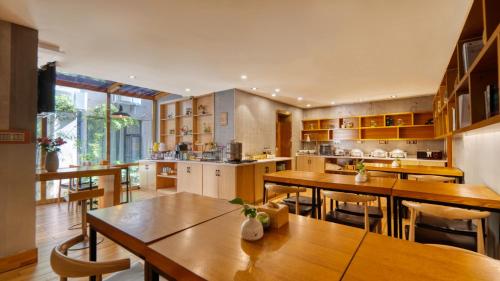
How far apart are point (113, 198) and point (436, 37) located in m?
4.90

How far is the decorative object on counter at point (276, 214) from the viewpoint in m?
1.25

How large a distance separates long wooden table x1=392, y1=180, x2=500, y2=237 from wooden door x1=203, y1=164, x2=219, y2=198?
313cm

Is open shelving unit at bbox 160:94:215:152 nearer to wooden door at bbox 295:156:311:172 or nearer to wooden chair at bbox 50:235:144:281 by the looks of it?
wooden door at bbox 295:156:311:172

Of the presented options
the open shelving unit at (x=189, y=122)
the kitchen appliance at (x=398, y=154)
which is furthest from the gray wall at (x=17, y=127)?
the kitchen appliance at (x=398, y=154)

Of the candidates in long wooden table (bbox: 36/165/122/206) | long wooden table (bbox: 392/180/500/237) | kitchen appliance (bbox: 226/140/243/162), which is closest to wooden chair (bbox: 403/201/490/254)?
long wooden table (bbox: 392/180/500/237)

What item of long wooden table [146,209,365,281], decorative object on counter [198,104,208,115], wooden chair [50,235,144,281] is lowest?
wooden chair [50,235,144,281]

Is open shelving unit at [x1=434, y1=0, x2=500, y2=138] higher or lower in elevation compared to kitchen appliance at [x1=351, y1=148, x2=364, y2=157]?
higher

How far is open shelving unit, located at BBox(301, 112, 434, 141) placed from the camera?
19.5 ft

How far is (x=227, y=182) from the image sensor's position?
4.43 metres

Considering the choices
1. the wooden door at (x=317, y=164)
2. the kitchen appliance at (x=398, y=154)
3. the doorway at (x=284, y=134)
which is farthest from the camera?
the doorway at (x=284, y=134)

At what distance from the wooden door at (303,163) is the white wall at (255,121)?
1.21 meters

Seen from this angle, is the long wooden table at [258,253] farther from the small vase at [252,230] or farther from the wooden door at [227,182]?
the wooden door at [227,182]

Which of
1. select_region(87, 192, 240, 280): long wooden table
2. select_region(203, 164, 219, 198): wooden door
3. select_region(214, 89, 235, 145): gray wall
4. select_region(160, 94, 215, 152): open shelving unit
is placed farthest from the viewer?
select_region(160, 94, 215, 152): open shelving unit

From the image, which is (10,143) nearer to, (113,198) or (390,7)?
(113,198)
